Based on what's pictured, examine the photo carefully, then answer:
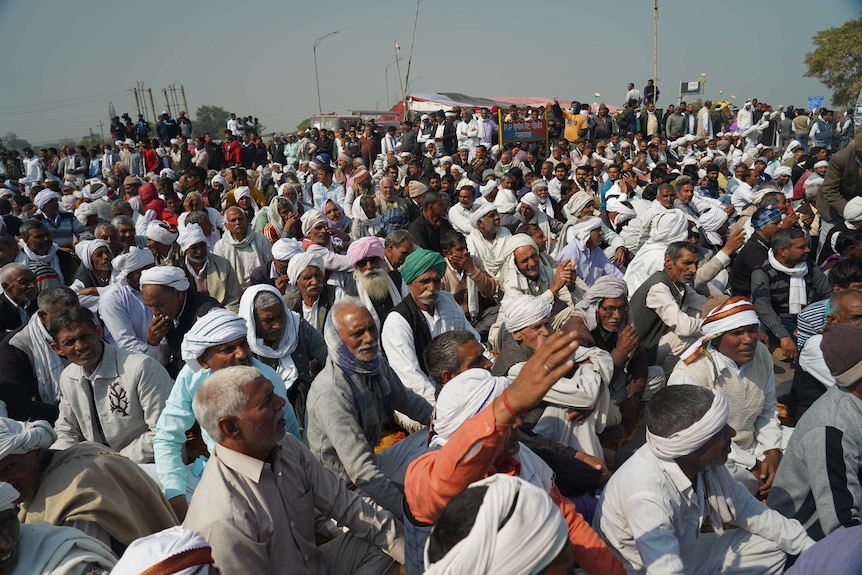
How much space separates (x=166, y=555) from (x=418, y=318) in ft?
8.56

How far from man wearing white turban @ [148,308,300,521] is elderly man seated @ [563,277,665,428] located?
2084 millimetres

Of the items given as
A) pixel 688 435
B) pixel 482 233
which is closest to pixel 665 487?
pixel 688 435

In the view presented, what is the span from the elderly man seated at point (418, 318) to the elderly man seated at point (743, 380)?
1.39 metres

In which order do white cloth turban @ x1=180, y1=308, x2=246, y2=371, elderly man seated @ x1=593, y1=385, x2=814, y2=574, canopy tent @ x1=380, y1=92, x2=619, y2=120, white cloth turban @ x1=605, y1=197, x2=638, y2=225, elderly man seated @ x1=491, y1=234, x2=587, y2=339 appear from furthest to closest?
canopy tent @ x1=380, y1=92, x2=619, y2=120
white cloth turban @ x1=605, y1=197, x2=638, y2=225
elderly man seated @ x1=491, y1=234, x2=587, y2=339
white cloth turban @ x1=180, y1=308, x2=246, y2=371
elderly man seated @ x1=593, y1=385, x2=814, y2=574

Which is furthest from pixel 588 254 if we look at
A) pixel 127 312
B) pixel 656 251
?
pixel 127 312

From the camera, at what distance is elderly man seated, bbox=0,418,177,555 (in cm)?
228

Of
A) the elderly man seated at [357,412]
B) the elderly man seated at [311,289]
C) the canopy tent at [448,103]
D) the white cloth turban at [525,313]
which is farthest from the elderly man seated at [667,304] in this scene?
the canopy tent at [448,103]

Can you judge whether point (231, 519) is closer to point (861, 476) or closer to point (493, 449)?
point (493, 449)

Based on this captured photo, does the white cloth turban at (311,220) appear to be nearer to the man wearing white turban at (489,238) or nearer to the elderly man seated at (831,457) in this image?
the man wearing white turban at (489,238)

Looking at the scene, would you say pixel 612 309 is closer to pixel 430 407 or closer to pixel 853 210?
pixel 430 407

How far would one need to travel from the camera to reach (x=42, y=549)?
6.57 ft

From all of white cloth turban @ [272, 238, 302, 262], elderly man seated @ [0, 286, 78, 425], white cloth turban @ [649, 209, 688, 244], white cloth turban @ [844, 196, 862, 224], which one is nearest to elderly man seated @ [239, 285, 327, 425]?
elderly man seated @ [0, 286, 78, 425]

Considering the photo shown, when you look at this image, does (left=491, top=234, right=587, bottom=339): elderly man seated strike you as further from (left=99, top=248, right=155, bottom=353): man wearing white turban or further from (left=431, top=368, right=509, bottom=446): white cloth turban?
(left=99, top=248, right=155, bottom=353): man wearing white turban

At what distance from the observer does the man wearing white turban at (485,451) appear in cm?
192
